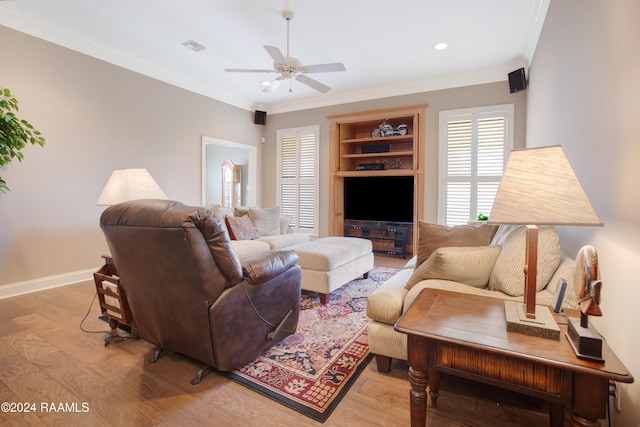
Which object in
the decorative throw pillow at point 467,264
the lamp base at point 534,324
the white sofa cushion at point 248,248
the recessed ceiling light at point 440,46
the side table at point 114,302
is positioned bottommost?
the side table at point 114,302

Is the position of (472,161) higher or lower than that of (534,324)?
higher

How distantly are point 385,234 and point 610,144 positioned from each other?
4330mm

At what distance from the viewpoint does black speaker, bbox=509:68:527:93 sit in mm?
4105

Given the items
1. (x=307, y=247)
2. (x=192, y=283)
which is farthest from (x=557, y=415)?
(x=307, y=247)

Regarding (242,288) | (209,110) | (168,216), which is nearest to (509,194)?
(242,288)

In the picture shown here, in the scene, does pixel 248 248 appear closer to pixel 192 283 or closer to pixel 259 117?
pixel 192 283

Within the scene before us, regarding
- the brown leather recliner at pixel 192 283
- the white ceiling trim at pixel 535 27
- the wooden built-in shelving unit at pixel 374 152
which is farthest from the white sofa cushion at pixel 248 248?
the white ceiling trim at pixel 535 27

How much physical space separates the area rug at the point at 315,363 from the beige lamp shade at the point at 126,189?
151 centimetres

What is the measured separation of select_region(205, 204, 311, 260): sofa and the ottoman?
66 cm

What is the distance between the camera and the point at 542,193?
1.04 metres

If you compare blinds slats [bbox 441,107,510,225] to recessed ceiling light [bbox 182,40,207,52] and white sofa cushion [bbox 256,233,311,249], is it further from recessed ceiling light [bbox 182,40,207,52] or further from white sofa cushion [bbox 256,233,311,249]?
recessed ceiling light [bbox 182,40,207,52]

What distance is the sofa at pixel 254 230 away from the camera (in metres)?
3.64

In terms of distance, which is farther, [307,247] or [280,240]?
[280,240]

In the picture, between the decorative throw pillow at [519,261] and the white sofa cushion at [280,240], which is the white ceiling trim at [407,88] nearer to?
the white sofa cushion at [280,240]
